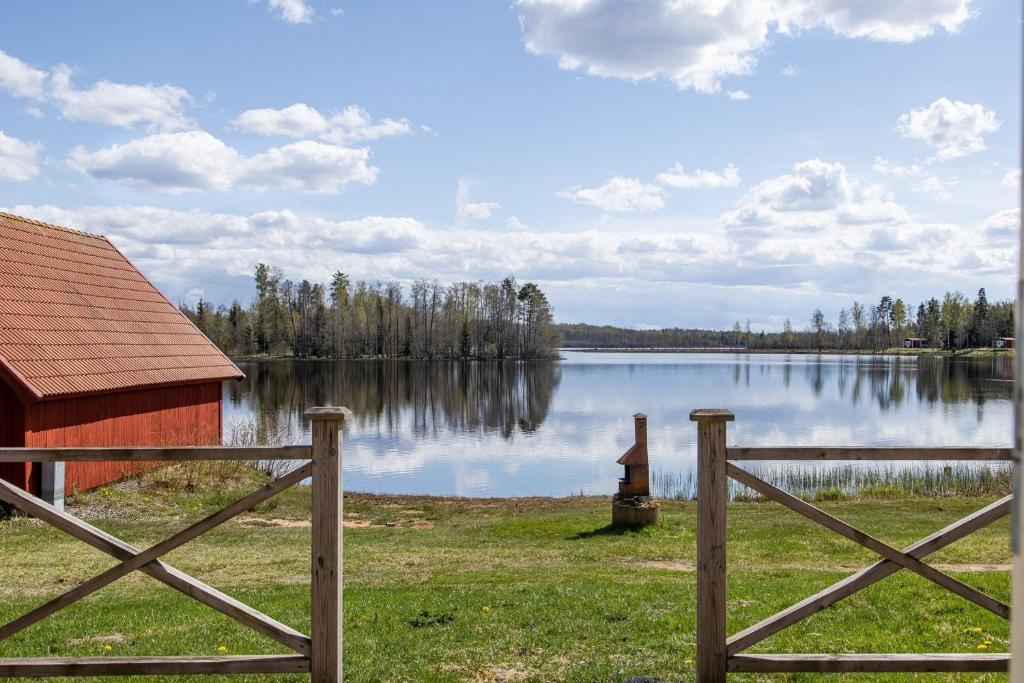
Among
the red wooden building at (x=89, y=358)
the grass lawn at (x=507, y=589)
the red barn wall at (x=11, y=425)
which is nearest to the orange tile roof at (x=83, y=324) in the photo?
the red wooden building at (x=89, y=358)

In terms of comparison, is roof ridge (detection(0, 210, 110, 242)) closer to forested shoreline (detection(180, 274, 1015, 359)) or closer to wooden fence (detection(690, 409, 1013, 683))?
wooden fence (detection(690, 409, 1013, 683))

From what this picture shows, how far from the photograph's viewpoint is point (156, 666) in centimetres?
441

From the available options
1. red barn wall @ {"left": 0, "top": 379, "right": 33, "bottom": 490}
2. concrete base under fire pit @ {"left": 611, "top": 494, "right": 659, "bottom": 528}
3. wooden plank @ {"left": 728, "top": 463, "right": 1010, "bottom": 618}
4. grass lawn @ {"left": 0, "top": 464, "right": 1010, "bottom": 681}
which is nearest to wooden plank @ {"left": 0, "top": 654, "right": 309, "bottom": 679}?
grass lawn @ {"left": 0, "top": 464, "right": 1010, "bottom": 681}

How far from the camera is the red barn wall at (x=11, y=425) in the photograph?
49.9 feet

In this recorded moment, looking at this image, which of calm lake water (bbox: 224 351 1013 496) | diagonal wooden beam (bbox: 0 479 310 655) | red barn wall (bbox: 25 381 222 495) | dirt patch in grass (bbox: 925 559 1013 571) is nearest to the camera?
diagonal wooden beam (bbox: 0 479 310 655)

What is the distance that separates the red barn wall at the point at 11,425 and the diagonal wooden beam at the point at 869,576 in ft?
48.8

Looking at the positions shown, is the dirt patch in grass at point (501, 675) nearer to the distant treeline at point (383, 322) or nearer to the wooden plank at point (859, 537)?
the wooden plank at point (859, 537)

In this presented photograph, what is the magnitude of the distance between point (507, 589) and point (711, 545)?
4272 millimetres

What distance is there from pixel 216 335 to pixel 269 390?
58.8m

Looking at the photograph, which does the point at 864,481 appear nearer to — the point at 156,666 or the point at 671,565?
the point at 671,565

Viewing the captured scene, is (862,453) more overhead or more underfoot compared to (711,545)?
more overhead

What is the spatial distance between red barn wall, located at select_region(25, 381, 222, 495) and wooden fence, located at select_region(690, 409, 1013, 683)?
1458cm

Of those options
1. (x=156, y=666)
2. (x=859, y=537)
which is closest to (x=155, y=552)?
(x=156, y=666)

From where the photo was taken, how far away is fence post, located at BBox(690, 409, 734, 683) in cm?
446
